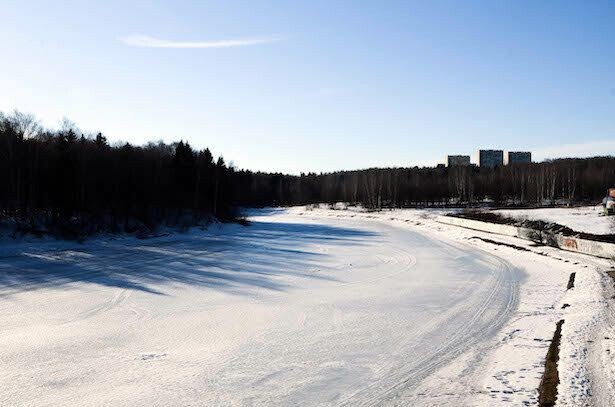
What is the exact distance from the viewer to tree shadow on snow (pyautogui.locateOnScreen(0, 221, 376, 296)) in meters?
17.0

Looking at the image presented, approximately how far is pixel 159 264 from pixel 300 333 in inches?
537

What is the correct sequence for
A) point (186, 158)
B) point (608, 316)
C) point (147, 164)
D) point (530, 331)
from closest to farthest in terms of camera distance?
point (530, 331) < point (608, 316) < point (147, 164) < point (186, 158)

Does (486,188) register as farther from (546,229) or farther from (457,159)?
(546,229)

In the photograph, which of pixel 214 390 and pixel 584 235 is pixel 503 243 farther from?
pixel 214 390

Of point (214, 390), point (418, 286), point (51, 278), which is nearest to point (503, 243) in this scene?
point (418, 286)

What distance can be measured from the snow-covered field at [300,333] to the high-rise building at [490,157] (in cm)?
16084

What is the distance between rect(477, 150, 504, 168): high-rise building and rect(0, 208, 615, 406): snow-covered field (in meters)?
161

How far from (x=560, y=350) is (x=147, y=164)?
144 ft

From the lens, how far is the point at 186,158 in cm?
5684

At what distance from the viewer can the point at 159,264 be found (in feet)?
73.2

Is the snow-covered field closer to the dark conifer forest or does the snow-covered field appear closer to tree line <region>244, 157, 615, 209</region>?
the dark conifer forest

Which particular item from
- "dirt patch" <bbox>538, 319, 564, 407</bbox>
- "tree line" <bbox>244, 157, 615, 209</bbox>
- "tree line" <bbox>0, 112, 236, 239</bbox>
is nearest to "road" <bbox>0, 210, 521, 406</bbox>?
"dirt patch" <bbox>538, 319, 564, 407</bbox>

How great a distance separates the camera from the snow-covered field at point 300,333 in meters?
7.09

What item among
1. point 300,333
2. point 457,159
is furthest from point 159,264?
point 457,159
